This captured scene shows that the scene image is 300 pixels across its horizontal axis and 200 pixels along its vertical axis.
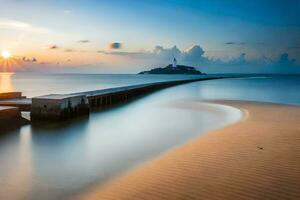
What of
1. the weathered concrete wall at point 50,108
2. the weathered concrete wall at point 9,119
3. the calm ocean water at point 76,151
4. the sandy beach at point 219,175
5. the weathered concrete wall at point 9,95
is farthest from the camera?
the weathered concrete wall at point 9,95

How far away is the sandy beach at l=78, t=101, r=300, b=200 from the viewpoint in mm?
5738

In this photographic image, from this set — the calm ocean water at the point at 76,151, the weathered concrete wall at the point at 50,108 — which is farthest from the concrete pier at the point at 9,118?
the weathered concrete wall at the point at 50,108

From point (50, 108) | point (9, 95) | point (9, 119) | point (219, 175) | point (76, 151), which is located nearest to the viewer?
point (219, 175)

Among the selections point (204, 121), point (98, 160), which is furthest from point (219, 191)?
point (204, 121)

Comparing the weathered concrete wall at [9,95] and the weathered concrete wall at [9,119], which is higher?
the weathered concrete wall at [9,95]

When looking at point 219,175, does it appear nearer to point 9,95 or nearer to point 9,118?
point 9,118

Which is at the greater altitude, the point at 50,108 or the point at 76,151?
the point at 50,108

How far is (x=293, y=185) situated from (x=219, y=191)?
54.8 inches

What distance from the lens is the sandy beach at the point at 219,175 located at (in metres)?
5.74

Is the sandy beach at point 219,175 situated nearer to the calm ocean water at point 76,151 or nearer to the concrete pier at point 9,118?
the calm ocean water at point 76,151

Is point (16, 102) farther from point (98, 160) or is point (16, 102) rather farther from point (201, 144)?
point (201, 144)

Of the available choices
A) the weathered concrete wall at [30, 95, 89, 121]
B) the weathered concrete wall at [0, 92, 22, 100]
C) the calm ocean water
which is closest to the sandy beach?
the calm ocean water

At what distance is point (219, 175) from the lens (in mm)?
6680

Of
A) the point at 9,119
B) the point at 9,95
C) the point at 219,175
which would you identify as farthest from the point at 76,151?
the point at 9,95
